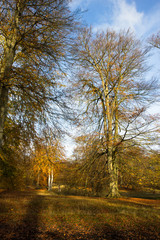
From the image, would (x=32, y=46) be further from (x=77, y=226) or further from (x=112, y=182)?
(x=112, y=182)

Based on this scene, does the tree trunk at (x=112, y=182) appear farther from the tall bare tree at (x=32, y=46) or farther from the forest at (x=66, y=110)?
the tall bare tree at (x=32, y=46)

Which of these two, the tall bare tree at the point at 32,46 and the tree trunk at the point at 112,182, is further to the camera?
the tree trunk at the point at 112,182

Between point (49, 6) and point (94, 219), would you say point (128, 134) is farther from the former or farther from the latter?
point (49, 6)

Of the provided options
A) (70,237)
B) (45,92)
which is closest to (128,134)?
(45,92)

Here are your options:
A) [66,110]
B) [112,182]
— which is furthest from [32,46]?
[112,182]

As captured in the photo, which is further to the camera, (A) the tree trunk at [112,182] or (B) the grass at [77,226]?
(A) the tree trunk at [112,182]

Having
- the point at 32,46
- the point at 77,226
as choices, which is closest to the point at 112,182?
the point at 77,226

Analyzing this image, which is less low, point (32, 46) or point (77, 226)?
point (32, 46)

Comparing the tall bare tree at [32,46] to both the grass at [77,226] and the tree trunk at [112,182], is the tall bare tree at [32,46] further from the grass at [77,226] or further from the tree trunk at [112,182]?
the tree trunk at [112,182]

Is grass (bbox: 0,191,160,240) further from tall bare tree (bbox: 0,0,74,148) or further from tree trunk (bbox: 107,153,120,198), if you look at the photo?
tree trunk (bbox: 107,153,120,198)

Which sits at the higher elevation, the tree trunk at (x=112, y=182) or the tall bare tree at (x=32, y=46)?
the tall bare tree at (x=32, y=46)

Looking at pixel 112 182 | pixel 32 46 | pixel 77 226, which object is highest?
pixel 32 46

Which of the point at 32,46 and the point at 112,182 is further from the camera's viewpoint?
the point at 112,182

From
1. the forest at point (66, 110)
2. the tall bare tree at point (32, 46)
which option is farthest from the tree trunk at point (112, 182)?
the tall bare tree at point (32, 46)
